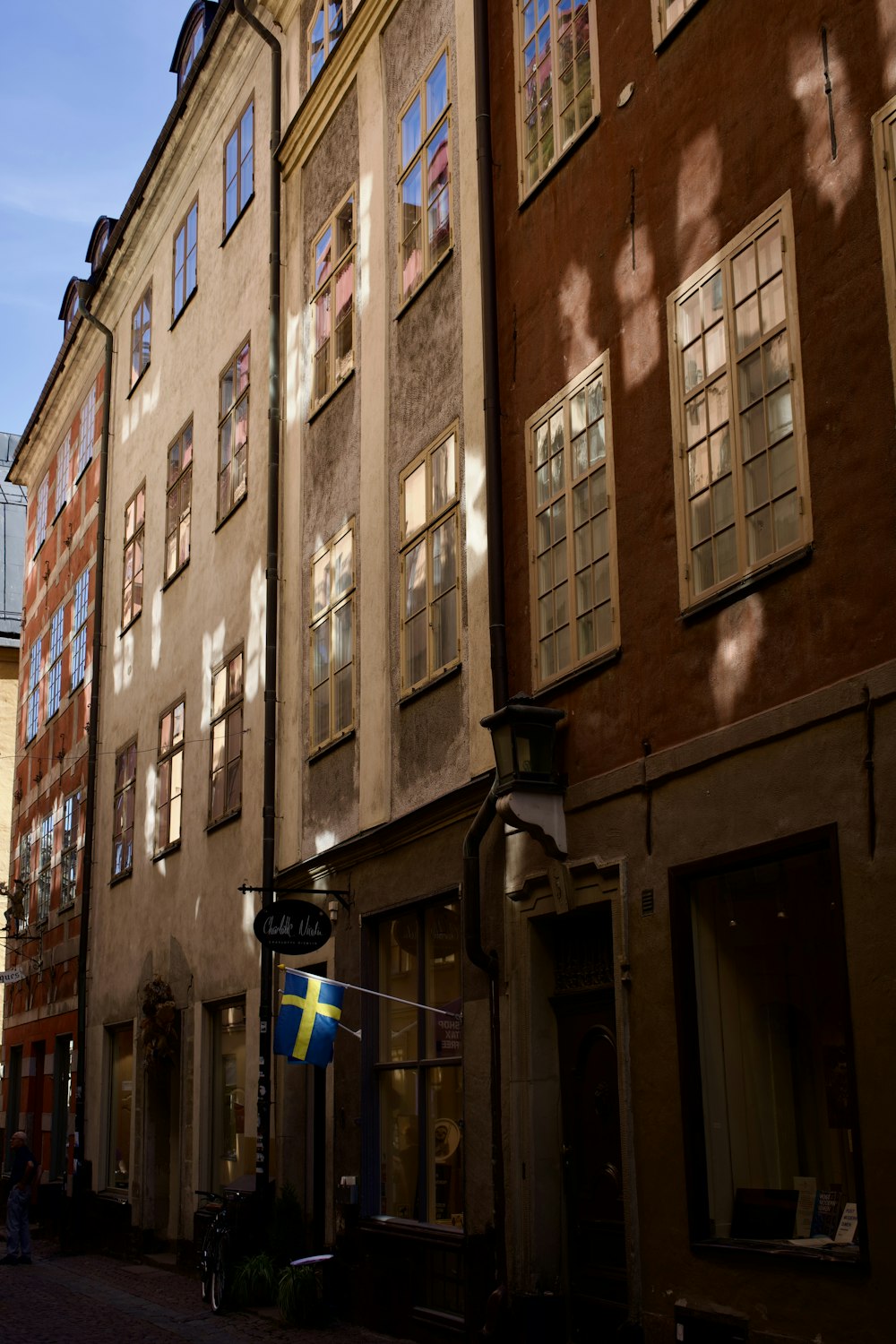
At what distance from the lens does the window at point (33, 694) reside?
31.4m

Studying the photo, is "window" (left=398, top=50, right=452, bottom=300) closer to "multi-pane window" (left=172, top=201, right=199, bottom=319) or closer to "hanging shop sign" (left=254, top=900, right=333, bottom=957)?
"hanging shop sign" (left=254, top=900, right=333, bottom=957)

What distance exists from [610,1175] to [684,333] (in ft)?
16.9

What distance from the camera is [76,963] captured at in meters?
25.3

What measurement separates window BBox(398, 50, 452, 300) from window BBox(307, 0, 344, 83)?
2.51m

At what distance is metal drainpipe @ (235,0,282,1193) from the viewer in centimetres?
1582

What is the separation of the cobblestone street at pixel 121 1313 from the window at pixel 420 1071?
1.16 meters

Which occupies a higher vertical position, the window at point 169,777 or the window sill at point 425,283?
the window sill at point 425,283

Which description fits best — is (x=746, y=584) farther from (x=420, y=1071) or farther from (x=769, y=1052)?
(x=420, y=1071)

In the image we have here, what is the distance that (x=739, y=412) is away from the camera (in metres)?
8.93

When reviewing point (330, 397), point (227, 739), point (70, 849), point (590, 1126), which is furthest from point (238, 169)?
point (590, 1126)

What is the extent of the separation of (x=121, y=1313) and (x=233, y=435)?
9903 millimetres

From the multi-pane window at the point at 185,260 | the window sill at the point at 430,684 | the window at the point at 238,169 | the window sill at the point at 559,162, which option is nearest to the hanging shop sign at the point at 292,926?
the window sill at the point at 430,684

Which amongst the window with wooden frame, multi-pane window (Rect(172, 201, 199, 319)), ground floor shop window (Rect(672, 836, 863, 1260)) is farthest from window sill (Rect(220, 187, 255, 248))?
ground floor shop window (Rect(672, 836, 863, 1260))

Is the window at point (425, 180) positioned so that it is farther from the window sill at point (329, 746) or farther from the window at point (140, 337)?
the window at point (140, 337)
